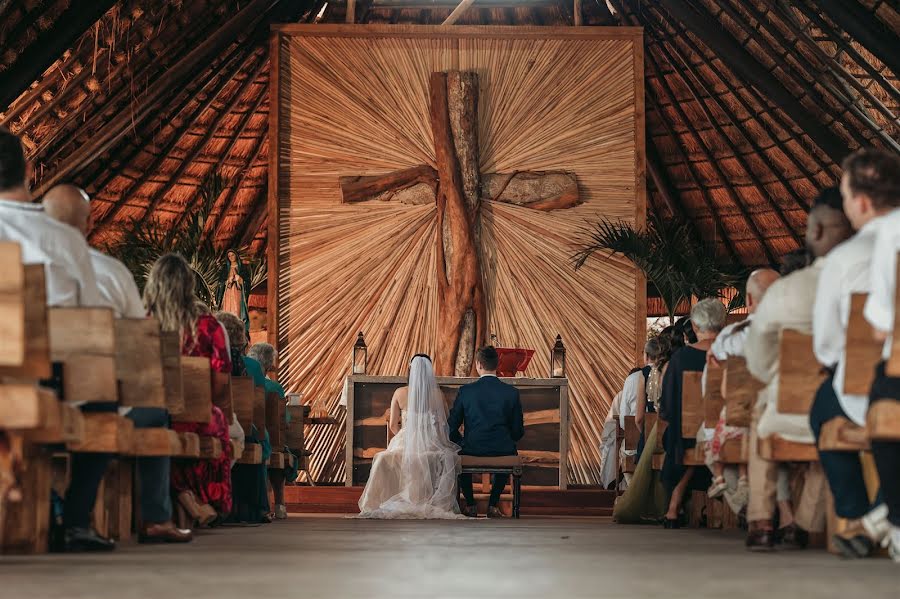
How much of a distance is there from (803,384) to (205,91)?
1104 centimetres

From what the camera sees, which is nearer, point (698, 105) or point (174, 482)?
point (174, 482)

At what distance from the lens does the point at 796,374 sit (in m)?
4.08

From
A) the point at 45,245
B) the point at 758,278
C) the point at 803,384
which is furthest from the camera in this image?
the point at 758,278

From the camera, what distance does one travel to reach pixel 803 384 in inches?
161

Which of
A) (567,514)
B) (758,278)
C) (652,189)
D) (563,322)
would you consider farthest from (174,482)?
(652,189)

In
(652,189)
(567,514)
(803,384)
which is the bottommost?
(567,514)

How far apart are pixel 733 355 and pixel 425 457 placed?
11.5 ft

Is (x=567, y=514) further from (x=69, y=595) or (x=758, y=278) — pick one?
(x=69, y=595)

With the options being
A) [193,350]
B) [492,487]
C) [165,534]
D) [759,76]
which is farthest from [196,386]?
[759,76]

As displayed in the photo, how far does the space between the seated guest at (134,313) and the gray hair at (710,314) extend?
2673mm

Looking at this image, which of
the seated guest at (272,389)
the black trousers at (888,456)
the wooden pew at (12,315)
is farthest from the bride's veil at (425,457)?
the wooden pew at (12,315)

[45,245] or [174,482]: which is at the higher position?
[45,245]

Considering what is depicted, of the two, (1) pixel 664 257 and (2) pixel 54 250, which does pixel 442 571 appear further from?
(1) pixel 664 257

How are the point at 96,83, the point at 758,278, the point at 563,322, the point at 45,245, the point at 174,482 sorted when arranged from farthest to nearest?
the point at 563,322
the point at 96,83
the point at 174,482
the point at 758,278
the point at 45,245
